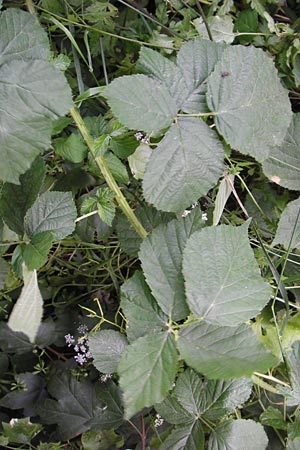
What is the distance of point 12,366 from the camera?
4.15 ft

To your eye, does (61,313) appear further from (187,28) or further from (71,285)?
(187,28)

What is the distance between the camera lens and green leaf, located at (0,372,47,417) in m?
1.19

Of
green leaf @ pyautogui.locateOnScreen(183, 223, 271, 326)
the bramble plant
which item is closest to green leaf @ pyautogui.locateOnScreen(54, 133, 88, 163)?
the bramble plant

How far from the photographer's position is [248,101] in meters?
0.80

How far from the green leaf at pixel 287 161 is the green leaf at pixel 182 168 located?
29 cm

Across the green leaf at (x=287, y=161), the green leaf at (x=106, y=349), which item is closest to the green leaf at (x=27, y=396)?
the green leaf at (x=106, y=349)

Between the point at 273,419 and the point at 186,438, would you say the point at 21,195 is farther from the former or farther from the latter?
the point at 273,419

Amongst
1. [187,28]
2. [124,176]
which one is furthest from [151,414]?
[187,28]

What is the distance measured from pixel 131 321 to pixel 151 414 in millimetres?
427

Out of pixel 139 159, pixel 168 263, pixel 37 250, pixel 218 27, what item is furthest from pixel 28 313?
pixel 218 27

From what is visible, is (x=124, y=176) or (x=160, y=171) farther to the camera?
(x=124, y=176)

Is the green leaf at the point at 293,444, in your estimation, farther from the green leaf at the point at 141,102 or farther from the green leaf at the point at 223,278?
the green leaf at the point at 141,102

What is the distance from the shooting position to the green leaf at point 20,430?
3.48ft

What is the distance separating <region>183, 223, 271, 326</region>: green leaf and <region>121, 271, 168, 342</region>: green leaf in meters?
0.07
